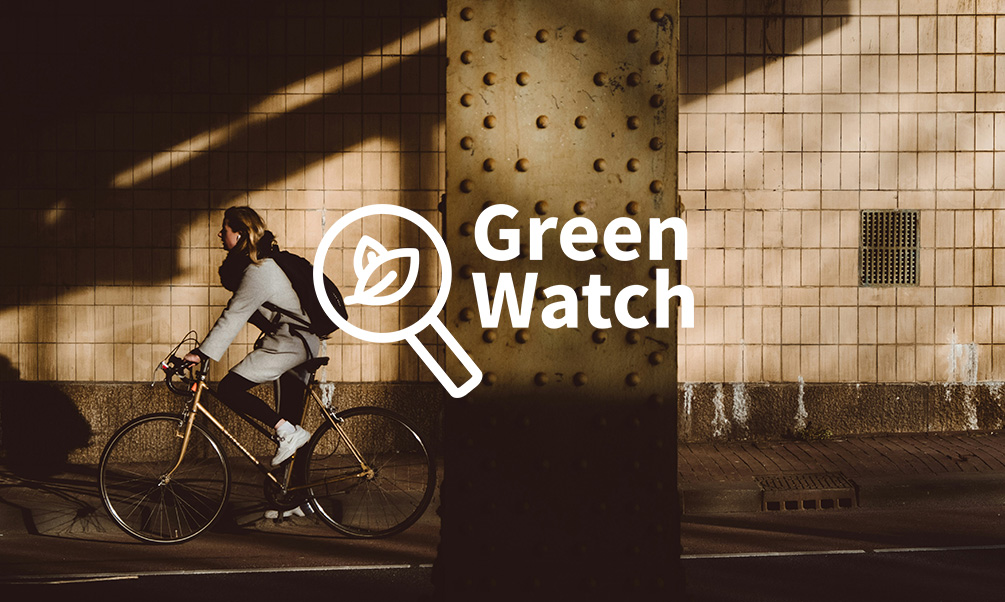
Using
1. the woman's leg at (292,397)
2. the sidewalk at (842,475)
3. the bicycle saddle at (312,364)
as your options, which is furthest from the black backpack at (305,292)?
the sidewalk at (842,475)

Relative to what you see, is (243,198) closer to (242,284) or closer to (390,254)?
(390,254)

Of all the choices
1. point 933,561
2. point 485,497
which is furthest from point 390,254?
point 485,497

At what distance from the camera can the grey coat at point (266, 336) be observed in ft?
18.7

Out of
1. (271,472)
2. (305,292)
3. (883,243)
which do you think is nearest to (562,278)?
(305,292)

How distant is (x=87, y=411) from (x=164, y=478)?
2.90 m

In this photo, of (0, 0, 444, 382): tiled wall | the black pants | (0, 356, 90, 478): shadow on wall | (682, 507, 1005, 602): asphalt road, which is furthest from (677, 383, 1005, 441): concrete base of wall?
(0, 356, 90, 478): shadow on wall

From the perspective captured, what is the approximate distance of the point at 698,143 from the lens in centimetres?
838

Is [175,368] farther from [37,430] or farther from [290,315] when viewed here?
[37,430]

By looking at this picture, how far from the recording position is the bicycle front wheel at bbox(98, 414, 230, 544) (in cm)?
579

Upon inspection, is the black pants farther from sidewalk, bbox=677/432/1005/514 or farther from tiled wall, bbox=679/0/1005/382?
tiled wall, bbox=679/0/1005/382

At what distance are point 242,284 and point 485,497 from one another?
4.32 metres

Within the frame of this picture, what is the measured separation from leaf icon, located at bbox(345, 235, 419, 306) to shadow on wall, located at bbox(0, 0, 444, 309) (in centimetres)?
51

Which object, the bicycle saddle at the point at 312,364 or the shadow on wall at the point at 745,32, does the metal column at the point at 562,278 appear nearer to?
the bicycle saddle at the point at 312,364

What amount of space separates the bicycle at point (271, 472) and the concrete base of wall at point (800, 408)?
3310 millimetres
